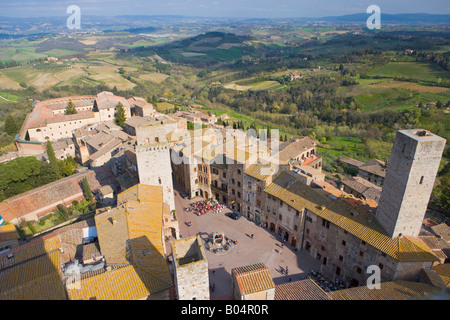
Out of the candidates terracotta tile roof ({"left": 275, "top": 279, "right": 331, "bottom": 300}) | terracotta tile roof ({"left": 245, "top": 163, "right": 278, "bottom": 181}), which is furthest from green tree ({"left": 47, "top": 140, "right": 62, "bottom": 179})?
terracotta tile roof ({"left": 275, "top": 279, "right": 331, "bottom": 300})

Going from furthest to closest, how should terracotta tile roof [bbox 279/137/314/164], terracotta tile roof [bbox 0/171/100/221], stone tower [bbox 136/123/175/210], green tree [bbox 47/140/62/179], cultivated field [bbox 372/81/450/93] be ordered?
cultivated field [bbox 372/81/450/93] → terracotta tile roof [bbox 279/137/314/164] → green tree [bbox 47/140/62/179] → terracotta tile roof [bbox 0/171/100/221] → stone tower [bbox 136/123/175/210]

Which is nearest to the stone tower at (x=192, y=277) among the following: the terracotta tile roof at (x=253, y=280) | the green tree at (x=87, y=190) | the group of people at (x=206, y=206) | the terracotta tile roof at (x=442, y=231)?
the terracotta tile roof at (x=253, y=280)

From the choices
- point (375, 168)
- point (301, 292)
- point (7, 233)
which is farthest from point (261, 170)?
point (7, 233)

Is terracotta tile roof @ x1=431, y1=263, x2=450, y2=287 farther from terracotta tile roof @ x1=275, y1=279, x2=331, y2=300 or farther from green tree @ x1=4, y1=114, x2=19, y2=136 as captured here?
green tree @ x1=4, y1=114, x2=19, y2=136

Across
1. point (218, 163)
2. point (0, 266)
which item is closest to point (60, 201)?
point (0, 266)

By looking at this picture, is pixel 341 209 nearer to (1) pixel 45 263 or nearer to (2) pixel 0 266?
(1) pixel 45 263

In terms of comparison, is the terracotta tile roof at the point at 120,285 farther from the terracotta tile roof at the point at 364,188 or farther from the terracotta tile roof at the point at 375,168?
the terracotta tile roof at the point at 375,168

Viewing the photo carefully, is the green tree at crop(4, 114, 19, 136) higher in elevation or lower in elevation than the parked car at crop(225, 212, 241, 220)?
Answer: higher
